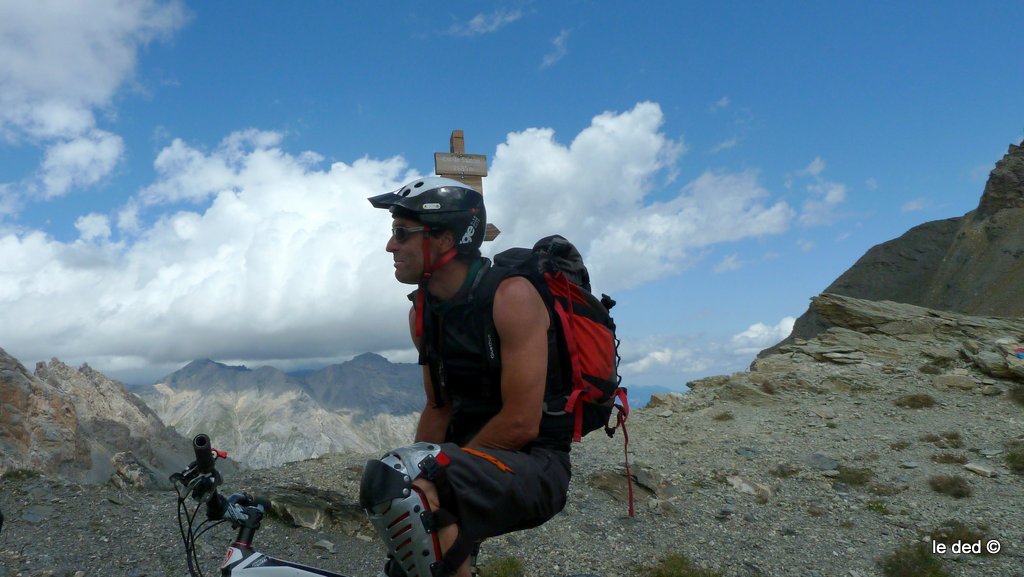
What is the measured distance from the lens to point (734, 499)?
10055mm

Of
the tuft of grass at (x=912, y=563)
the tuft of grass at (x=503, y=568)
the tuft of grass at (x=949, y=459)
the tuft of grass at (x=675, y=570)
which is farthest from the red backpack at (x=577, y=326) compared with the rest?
the tuft of grass at (x=949, y=459)

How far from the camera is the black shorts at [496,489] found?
2.94 m

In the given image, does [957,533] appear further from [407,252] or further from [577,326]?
[407,252]

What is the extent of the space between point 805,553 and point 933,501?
3189 millimetres

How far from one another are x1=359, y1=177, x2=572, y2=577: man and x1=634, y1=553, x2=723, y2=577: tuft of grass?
463cm

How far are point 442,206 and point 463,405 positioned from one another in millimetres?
1092

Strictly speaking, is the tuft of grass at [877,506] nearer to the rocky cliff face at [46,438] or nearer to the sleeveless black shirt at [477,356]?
the sleeveless black shirt at [477,356]

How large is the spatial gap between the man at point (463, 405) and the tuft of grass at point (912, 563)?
6324 millimetres

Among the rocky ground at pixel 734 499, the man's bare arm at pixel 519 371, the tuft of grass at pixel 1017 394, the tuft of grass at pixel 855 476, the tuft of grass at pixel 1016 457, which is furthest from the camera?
the tuft of grass at pixel 1017 394

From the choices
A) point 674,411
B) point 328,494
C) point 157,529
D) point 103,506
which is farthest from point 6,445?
point 674,411

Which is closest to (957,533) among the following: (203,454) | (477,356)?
(477,356)

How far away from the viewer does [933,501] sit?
9.85 metres

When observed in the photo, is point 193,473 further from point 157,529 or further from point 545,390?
point 157,529

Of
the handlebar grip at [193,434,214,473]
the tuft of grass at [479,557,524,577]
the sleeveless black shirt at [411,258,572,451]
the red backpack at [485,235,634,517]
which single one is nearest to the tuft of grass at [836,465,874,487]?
the tuft of grass at [479,557,524,577]
